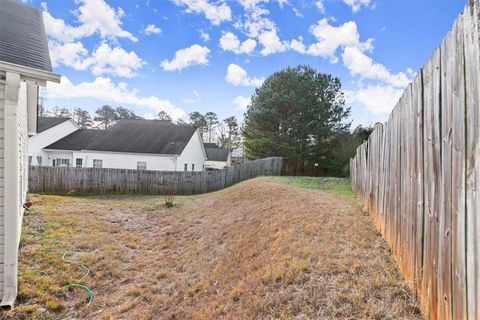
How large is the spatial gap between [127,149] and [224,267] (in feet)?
53.7

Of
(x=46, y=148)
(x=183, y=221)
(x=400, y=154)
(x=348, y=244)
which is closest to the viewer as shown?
(x=400, y=154)

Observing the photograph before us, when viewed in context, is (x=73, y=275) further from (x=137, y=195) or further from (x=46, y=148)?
(x=46, y=148)

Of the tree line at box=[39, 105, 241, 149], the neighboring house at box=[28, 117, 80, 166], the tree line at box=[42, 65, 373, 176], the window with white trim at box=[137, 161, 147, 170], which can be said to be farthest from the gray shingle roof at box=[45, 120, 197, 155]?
the tree line at box=[39, 105, 241, 149]

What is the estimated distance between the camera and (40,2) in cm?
836

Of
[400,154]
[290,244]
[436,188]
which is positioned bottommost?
[290,244]

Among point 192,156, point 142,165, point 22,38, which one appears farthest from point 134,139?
point 22,38

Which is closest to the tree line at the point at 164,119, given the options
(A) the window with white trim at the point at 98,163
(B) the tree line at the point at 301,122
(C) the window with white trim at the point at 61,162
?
(B) the tree line at the point at 301,122

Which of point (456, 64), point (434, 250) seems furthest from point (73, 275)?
point (456, 64)

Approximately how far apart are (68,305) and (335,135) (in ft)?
63.2

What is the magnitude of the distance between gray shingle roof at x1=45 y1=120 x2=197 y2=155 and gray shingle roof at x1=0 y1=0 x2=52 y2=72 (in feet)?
42.6

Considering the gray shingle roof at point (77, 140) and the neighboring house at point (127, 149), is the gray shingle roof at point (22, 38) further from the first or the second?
the gray shingle roof at point (77, 140)

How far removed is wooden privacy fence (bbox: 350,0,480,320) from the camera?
1.42m

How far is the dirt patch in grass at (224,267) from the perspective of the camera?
2693 millimetres

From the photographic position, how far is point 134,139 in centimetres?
2003
